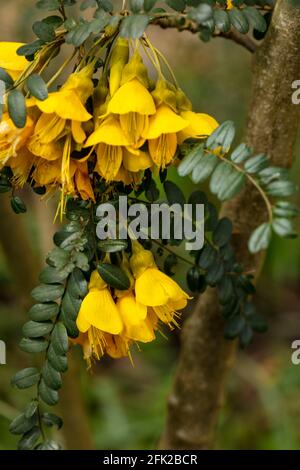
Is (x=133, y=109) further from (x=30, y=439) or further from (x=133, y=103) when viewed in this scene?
(x=30, y=439)

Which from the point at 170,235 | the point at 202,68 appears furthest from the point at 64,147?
the point at 202,68

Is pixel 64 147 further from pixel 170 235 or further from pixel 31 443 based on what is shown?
pixel 31 443

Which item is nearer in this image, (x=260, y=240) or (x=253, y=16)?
(x=260, y=240)

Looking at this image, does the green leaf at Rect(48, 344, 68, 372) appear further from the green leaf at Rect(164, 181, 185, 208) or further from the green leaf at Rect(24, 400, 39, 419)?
the green leaf at Rect(164, 181, 185, 208)

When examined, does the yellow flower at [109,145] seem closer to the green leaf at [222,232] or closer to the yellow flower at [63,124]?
the yellow flower at [63,124]

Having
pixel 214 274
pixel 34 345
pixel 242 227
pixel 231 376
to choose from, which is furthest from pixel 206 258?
pixel 231 376
